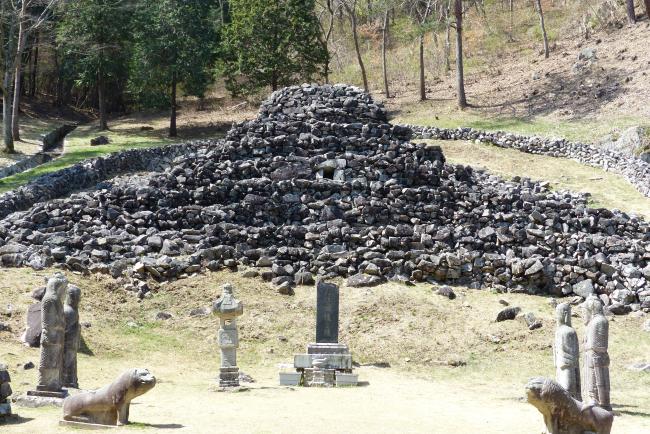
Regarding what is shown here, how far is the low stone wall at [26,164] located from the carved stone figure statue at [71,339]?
82.5 feet

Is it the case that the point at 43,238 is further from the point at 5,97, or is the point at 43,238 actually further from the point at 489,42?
the point at 489,42

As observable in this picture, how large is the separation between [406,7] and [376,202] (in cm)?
5416

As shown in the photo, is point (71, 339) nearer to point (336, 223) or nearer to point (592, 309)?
point (592, 309)

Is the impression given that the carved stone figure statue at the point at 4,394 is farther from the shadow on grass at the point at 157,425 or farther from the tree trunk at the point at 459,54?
the tree trunk at the point at 459,54

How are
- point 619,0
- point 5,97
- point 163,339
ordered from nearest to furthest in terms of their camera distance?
point 163,339 → point 5,97 → point 619,0

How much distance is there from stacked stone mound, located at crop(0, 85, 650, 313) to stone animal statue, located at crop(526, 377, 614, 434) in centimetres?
1113

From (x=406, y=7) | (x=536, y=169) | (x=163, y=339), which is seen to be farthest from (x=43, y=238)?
(x=406, y=7)

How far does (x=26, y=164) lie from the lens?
4322 cm

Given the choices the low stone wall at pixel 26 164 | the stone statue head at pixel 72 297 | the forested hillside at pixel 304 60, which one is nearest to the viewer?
the stone statue head at pixel 72 297

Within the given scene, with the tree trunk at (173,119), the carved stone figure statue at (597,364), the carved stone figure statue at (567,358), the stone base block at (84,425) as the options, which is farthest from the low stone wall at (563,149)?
the stone base block at (84,425)

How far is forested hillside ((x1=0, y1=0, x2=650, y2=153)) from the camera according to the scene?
1854 inches

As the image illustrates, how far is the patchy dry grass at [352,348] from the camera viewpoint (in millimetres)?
14633

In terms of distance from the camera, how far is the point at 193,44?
52.1 m

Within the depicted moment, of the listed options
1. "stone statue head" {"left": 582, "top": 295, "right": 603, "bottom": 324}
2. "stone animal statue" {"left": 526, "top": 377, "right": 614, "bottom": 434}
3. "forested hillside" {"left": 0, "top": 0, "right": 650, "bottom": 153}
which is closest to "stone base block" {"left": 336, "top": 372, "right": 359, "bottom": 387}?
"stone statue head" {"left": 582, "top": 295, "right": 603, "bottom": 324}
